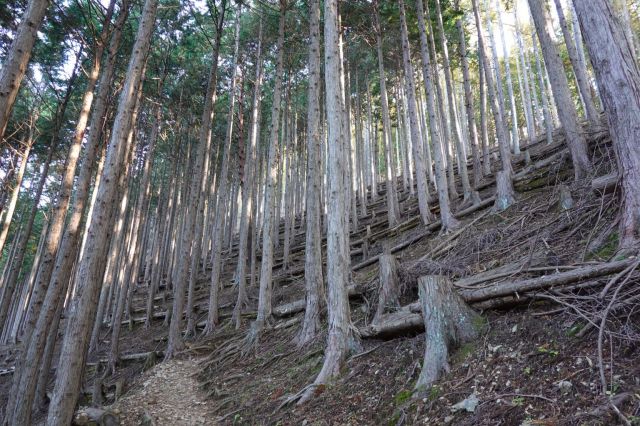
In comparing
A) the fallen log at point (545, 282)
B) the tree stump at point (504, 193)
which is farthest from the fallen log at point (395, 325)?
the tree stump at point (504, 193)

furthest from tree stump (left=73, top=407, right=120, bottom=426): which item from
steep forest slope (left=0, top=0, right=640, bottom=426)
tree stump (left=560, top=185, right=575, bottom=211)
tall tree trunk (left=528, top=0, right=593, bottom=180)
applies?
tall tree trunk (left=528, top=0, right=593, bottom=180)

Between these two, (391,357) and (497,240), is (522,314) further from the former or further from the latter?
(497,240)

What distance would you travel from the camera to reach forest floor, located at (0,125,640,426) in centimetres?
257

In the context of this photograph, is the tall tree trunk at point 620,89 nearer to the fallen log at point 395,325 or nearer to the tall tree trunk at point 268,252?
the fallen log at point 395,325

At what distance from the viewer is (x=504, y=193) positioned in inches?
328

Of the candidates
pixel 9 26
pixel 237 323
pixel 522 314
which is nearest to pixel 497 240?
pixel 522 314

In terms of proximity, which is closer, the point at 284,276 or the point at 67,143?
the point at 284,276

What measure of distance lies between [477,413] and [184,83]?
54.7 ft

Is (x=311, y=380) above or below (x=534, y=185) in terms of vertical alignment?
below

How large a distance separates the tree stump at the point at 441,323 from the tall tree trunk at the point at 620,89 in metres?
1.64

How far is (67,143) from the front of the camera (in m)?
16.5

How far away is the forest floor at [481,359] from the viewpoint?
257cm

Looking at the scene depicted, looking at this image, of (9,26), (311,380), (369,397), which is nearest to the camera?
(369,397)

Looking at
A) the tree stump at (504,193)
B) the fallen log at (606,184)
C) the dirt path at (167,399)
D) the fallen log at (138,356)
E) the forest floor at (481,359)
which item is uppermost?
the tree stump at (504,193)
